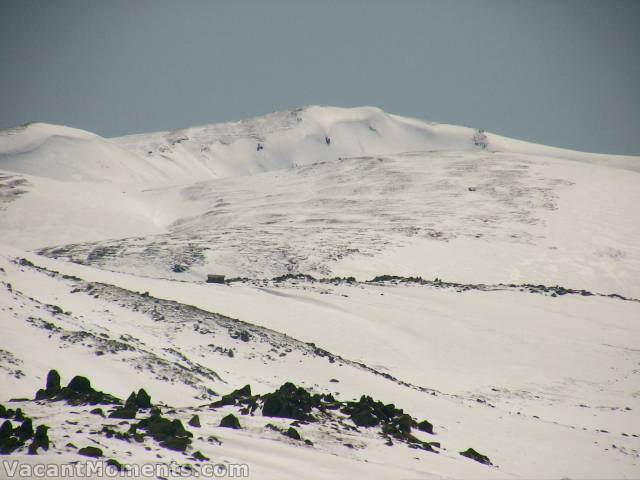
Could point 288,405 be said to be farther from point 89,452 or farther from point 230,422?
point 89,452

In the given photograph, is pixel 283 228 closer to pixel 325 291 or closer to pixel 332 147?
pixel 325 291

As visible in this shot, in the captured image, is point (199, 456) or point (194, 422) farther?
point (194, 422)

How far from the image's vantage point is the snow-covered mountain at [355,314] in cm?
1108

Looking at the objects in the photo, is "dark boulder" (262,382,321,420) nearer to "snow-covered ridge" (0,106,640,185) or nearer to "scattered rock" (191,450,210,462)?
"scattered rock" (191,450,210,462)

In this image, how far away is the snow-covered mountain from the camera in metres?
11.1

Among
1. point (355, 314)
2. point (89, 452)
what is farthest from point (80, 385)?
point (355, 314)

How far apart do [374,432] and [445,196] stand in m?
55.4

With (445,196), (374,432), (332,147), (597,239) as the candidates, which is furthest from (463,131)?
(374,432)

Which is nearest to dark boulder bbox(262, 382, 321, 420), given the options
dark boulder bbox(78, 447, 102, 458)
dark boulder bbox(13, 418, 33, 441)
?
dark boulder bbox(78, 447, 102, 458)

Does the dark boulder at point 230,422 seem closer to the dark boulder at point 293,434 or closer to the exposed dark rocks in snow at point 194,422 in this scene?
the exposed dark rocks in snow at point 194,422

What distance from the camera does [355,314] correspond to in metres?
25.5

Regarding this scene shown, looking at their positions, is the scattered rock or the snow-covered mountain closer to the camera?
the scattered rock

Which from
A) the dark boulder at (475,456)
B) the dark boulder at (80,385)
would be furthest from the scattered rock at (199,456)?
the dark boulder at (475,456)

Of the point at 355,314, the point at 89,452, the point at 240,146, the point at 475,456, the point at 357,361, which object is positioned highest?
the point at 240,146
